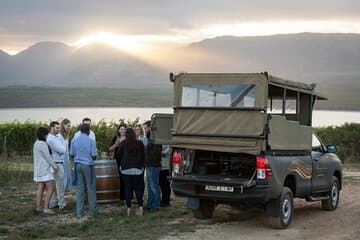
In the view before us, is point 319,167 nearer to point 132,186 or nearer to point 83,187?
point 132,186

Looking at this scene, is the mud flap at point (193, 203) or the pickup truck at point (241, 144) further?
the mud flap at point (193, 203)

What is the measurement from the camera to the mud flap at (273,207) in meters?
11.9

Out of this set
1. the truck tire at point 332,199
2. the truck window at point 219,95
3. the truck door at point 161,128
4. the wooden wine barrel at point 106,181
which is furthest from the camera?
the truck tire at point 332,199

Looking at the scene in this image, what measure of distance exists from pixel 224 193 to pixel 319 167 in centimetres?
282

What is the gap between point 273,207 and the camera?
11922mm

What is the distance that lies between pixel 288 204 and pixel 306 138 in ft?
5.11

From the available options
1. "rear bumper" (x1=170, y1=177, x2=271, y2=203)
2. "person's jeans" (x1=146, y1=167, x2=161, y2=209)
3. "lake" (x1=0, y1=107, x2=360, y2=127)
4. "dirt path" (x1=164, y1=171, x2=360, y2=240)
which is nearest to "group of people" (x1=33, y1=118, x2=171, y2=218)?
"person's jeans" (x1=146, y1=167, x2=161, y2=209)

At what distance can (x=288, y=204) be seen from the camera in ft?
40.1

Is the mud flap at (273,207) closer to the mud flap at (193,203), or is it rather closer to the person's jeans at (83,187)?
the mud flap at (193,203)

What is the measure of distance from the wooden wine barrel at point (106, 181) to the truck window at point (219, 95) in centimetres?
234

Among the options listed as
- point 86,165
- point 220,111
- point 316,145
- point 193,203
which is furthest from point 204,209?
point 316,145

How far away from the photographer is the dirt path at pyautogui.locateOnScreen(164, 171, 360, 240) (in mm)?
11422

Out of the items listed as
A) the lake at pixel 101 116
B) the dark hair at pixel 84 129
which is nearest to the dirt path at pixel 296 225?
the dark hair at pixel 84 129

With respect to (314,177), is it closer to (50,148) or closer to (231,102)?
(231,102)
